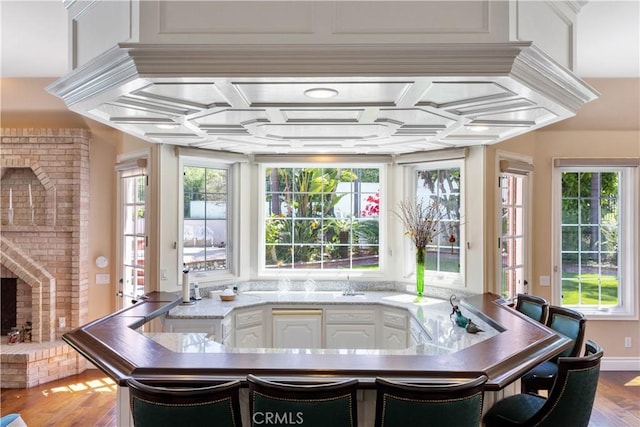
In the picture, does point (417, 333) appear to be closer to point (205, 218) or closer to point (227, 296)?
point (227, 296)

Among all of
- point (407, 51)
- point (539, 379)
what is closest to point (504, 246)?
point (539, 379)

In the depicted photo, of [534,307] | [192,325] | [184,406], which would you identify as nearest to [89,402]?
[192,325]

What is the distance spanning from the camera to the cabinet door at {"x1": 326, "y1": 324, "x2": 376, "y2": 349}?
403cm

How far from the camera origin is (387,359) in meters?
2.11

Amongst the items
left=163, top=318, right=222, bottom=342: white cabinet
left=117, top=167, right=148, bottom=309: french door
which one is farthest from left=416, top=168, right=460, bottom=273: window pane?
left=117, top=167, right=148, bottom=309: french door

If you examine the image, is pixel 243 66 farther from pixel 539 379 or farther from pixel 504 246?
pixel 504 246

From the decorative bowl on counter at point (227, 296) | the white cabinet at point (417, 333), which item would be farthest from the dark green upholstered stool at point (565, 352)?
the decorative bowl on counter at point (227, 296)

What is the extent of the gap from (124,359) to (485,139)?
3229 millimetres

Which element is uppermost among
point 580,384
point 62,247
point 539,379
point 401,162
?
point 401,162

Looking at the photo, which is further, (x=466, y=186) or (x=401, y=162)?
(x=401, y=162)

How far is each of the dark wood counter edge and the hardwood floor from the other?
1.39m

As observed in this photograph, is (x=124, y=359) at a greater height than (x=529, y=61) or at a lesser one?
lesser

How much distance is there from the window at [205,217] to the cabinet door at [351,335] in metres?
Answer: 1.41

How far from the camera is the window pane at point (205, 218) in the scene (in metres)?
4.25
